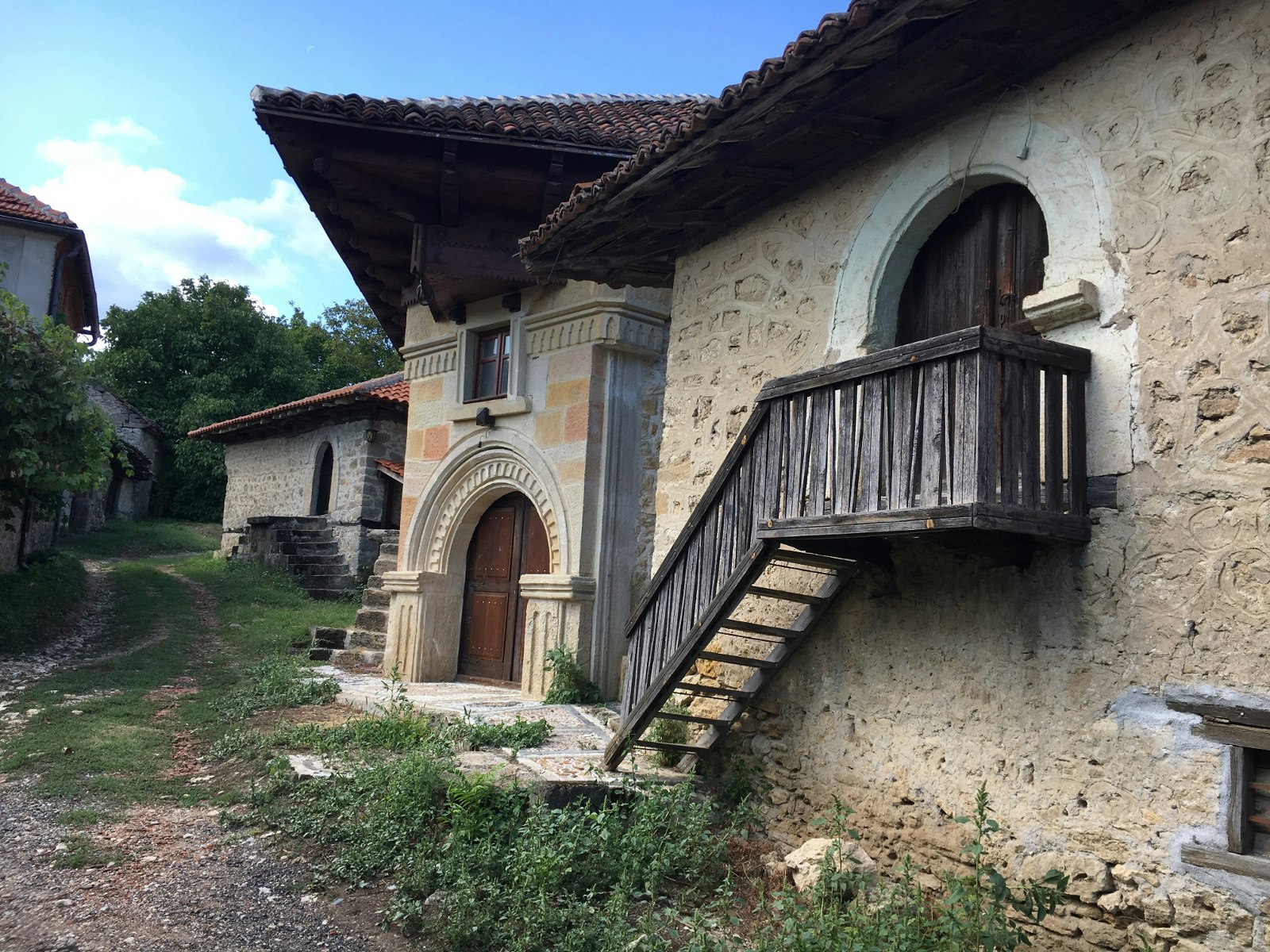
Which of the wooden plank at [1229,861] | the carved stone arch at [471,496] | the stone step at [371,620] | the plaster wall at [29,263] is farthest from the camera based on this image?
the plaster wall at [29,263]

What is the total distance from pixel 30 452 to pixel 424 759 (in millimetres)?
6628

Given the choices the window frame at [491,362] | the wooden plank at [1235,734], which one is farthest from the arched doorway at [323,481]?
the wooden plank at [1235,734]

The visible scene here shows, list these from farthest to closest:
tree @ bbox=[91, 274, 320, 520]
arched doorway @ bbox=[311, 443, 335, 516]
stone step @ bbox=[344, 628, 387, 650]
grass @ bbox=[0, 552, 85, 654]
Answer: tree @ bbox=[91, 274, 320, 520]
arched doorway @ bbox=[311, 443, 335, 516]
stone step @ bbox=[344, 628, 387, 650]
grass @ bbox=[0, 552, 85, 654]

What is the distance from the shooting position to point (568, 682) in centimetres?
831

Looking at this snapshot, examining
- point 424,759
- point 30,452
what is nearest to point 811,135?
point 424,759

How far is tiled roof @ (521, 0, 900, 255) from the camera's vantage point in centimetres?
410

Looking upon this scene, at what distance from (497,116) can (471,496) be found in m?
3.74

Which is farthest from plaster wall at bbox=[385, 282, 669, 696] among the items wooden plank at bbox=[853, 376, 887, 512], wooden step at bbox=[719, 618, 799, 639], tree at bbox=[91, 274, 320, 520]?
tree at bbox=[91, 274, 320, 520]

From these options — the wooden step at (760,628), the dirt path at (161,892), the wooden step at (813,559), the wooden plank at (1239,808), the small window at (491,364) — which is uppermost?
the small window at (491,364)

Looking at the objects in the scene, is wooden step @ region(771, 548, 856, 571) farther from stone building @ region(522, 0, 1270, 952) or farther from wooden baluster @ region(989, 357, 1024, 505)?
wooden baluster @ region(989, 357, 1024, 505)

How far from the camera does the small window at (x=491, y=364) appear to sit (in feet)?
32.5

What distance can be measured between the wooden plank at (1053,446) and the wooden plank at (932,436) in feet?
1.33

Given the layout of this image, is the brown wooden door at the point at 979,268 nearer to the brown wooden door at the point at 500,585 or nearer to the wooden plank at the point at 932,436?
the wooden plank at the point at 932,436

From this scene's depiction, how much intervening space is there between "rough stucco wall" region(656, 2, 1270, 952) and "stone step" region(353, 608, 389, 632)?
25.1 ft
